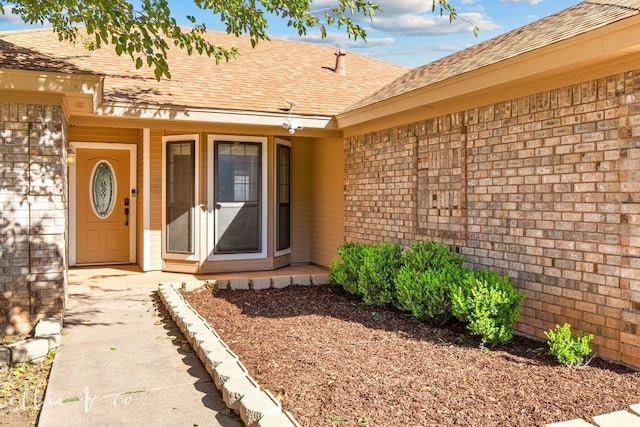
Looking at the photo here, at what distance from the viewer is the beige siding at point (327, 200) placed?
32.5 feet

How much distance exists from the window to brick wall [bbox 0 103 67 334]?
4.55 m

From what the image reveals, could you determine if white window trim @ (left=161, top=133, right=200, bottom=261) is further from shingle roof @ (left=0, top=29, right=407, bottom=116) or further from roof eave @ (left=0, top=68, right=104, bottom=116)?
roof eave @ (left=0, top=68, right=104, bottom=116)

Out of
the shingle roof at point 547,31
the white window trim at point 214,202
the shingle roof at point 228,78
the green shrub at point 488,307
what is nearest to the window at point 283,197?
the white window trim at point 214,202

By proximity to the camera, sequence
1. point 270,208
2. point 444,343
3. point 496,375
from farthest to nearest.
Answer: point 270,208
point 444,343
point 496,375

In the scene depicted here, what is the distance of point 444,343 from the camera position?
5133 millimetres

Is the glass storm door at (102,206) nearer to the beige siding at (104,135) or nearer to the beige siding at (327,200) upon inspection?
the beige siding at (104,135)

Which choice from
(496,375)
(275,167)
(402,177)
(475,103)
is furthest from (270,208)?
(496,375)

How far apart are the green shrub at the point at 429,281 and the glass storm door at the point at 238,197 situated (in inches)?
154

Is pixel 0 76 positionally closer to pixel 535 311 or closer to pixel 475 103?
pixel 475 103

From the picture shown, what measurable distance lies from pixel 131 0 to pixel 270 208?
4705 millimetres

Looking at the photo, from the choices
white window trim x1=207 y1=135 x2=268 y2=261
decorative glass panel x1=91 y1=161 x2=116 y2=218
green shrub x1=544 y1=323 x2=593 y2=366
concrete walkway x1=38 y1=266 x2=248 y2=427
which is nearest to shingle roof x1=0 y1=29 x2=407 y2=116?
white window trim x1=207 y1=135 x2=268 y2=261

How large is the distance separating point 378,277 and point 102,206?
6.28m

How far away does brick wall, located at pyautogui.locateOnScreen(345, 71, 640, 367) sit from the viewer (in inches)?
179

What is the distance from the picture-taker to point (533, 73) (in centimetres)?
505
